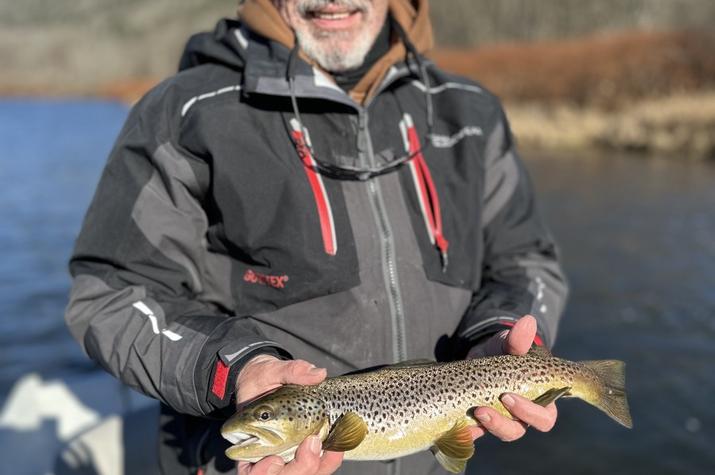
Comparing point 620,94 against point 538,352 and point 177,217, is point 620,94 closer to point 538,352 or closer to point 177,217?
point 538,352

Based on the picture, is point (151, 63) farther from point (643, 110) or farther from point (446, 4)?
point (643, 110)

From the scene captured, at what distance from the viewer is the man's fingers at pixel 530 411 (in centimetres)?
228

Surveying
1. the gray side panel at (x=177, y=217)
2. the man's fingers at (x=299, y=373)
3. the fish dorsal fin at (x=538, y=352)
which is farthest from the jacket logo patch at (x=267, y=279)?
the fish dorsal fin at (x=538, y=352)

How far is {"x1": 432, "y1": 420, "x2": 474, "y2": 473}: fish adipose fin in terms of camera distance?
92.3 inches

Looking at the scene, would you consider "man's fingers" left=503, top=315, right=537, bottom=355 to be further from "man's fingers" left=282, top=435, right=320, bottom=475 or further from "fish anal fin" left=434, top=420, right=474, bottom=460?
"man's fingers" left=282, top=435, right=320, bottom=475

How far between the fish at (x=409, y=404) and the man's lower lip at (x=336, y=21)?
→ 127 centimetres

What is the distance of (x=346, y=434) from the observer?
2.14m

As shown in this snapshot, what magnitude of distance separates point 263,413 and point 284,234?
0.61 metres

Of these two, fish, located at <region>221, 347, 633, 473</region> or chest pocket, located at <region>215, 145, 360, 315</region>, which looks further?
chest pocket, located at <region>215, 145, 360, 315</region>

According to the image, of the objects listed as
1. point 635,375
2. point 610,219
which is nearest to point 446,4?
point 610,219

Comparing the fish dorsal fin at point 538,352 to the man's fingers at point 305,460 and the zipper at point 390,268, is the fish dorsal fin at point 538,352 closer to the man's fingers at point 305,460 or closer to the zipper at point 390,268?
the zipper at point 390,268

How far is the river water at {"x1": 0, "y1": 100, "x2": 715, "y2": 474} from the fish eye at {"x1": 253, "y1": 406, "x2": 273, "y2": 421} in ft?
8.71

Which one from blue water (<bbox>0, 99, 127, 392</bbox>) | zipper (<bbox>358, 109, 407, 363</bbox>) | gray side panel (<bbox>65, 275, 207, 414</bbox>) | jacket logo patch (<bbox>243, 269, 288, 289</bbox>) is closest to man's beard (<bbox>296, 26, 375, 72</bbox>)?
zipper (<bbox>358, 109, 407, 363</bbox>)

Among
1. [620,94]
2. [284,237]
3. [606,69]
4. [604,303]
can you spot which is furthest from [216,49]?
[606,69]
